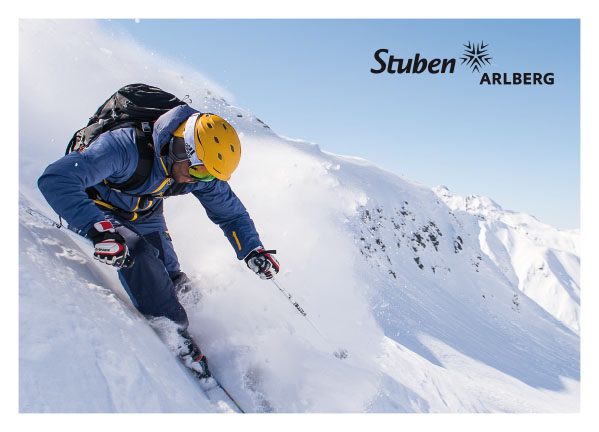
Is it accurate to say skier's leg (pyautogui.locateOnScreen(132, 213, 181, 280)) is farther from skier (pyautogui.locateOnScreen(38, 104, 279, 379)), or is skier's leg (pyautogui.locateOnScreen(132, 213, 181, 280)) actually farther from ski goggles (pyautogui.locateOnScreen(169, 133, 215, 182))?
ski goggles (pyautogui.locateOnScreen(169, 133, 215, 182))

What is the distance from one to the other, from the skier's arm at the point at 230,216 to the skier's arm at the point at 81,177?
1404 mm

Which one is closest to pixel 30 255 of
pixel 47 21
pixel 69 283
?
pixel 69 283

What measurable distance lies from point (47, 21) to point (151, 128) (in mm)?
10442

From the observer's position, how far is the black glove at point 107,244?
2996 mm

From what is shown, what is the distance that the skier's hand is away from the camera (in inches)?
181

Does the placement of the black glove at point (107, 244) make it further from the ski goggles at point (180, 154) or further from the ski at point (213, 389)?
the ski at point (213, 389)

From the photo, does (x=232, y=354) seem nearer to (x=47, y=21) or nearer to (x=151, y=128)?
(x=151, y=128)

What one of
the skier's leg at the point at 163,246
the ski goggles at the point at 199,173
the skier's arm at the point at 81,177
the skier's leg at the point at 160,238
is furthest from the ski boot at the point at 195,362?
the ski goggles at the point at 199,173

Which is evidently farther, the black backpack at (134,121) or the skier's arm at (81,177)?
the black backpack at (134,121)

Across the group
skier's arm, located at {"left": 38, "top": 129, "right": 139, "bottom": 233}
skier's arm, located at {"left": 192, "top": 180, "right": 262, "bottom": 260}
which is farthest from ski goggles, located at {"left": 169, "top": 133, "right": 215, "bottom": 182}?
skier's arm, located at {"left": 192, "top": 180, "right": 262, "bottom": 260}

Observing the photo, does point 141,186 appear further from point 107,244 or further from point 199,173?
Result: point 107,244

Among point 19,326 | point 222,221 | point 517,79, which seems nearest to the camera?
point 19,326

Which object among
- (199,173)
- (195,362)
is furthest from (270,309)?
(199,173)
